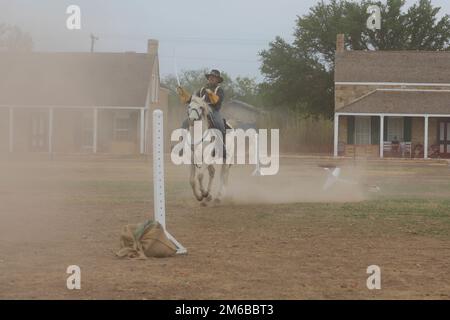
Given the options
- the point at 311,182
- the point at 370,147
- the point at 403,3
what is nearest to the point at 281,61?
the point at 403,3

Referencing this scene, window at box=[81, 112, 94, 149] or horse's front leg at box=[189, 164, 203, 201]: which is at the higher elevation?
window at box=[81, 112, 94, 149]

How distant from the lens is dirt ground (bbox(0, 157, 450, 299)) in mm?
9352

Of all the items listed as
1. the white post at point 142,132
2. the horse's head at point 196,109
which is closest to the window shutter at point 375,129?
the white post at point 142,132

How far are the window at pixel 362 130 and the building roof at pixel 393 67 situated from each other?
308cm

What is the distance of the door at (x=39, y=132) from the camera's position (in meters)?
51.7

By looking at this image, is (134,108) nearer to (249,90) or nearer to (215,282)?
(215,282)

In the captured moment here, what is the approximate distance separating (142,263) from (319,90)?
5702 centimetres

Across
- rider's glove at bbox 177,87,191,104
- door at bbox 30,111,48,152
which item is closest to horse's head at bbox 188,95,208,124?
rider's glove at bbox 177,87,191,104

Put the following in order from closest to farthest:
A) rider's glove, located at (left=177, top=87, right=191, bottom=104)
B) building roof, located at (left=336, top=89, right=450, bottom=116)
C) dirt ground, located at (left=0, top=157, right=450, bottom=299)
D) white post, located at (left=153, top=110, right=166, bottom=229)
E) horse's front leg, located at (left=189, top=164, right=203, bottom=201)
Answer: dirt ground, located at (left=0, top=157, right=450, bottom=299) → white post, located at (left=153, top=110, right=166, bottom=229) → rider's glove, located at (left=177, top=87, right=191, bottom=104) → horse's front leg, located at (left=189, top=164, right=203, bottom=201) → building roof, located at (left=336, top=89, right=450, bottom=116)

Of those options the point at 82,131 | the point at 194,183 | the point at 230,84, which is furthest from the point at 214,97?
the point at 230,84

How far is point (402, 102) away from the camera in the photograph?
2021 inches

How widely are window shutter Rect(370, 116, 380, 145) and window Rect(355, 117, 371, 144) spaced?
21 centimetres

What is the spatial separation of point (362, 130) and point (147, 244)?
1663 inches

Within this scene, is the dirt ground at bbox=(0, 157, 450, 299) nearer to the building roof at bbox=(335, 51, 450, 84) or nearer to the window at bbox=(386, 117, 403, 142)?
the window at bbox=(386, 117, 403, 142)
